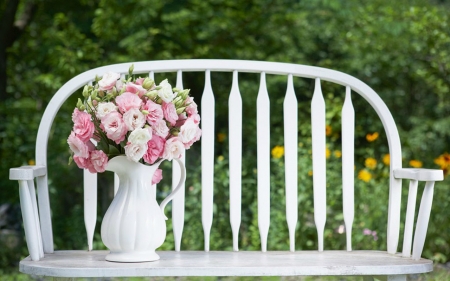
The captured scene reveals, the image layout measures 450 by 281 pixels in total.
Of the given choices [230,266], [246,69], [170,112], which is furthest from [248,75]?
[230,266]

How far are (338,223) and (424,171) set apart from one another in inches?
67.7

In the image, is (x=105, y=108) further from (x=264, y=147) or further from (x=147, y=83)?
(x=264, y=147)

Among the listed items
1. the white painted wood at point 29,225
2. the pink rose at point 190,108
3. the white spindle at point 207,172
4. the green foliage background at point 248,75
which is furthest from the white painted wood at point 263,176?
the green foliage background at point 248,75

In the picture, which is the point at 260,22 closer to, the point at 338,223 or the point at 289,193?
the point at 338,223

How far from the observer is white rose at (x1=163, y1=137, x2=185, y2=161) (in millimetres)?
1917

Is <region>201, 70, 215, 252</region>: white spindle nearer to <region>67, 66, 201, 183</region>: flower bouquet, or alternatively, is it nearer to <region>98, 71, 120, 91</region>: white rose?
<region>67, 66, 201, 183</region>: flower bouquet

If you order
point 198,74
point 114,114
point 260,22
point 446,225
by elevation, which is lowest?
point 446,225

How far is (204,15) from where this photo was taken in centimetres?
468

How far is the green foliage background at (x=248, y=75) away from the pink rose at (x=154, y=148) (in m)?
1.69

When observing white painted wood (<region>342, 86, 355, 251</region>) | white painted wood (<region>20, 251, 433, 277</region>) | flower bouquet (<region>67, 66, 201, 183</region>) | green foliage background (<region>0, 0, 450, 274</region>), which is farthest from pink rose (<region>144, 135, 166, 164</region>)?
green foliage background (<region>0, 0, 450, 274</region>)

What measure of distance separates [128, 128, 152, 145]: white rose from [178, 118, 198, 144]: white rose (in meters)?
0.12

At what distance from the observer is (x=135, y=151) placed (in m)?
1.87

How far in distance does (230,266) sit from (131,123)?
477mm

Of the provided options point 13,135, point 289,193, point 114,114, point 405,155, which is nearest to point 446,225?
point 405,155
